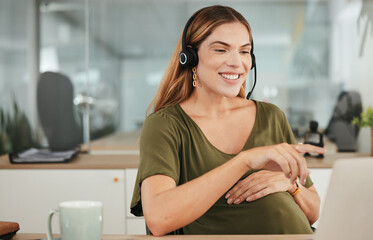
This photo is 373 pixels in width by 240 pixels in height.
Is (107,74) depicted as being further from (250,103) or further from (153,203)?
(153,203)

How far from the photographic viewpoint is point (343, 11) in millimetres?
3502

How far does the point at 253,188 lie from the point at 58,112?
2494mm

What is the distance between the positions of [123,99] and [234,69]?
2192 mm

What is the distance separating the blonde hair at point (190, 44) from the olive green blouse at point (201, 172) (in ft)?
0.44

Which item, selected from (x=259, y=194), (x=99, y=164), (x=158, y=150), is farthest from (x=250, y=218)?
(x=99, y=164)

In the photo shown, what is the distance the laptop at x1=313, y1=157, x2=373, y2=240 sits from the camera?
0.85 m

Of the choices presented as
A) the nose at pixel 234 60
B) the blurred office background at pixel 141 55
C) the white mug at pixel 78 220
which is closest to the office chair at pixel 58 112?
the blurred office background at pixel 141 55

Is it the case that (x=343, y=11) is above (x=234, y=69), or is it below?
above

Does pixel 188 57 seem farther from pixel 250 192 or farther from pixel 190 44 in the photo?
pixel 250 192

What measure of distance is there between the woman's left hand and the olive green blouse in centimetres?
2

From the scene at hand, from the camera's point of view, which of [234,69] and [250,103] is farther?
[250,103]

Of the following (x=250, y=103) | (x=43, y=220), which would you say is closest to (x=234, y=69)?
(x=250, y=103)

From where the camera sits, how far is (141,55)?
3625mm

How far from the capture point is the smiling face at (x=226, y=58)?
154cm
